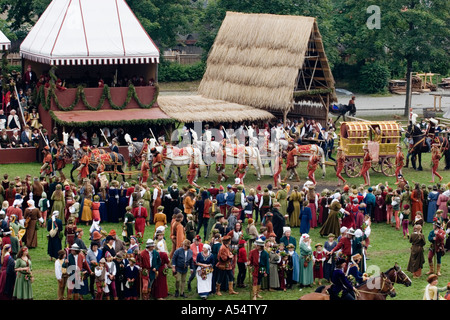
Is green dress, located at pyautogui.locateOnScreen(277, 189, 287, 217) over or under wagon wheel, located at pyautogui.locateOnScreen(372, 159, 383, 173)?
over

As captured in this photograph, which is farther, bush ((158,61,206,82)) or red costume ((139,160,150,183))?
bush ((158,61,206,82))

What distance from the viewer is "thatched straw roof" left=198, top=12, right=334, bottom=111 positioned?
37.8m

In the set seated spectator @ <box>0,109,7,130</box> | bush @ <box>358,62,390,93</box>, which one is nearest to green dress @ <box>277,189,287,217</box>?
seated spectator @ <box>0,109,7,130</box>

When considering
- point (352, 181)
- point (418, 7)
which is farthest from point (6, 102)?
point (418, 7)

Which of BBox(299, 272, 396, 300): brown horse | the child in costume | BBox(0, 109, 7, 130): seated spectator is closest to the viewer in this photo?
BBox(299, 272, 396, 300): brown horse

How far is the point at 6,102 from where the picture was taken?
36.8 m

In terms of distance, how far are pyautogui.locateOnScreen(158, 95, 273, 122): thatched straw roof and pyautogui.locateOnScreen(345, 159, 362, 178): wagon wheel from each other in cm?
572

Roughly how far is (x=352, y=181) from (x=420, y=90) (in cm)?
2401

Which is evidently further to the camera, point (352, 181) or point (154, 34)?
point (154, 34)

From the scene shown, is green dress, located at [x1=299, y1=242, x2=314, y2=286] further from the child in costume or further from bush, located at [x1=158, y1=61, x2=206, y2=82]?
bush, located at [x1=158, y1=61, x2=206, y2=82]

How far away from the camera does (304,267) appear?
859 inches

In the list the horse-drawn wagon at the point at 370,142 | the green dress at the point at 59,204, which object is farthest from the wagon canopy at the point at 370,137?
the green dress at the point at 59,204

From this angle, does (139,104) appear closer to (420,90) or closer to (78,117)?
(78,117)

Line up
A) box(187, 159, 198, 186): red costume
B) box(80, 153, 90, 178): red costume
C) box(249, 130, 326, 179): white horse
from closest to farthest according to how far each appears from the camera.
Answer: box(80, 153, 90, 178): red costume < box(187, 159, 198, 186): red costume < box(249, 130, 326, 179): white horse
